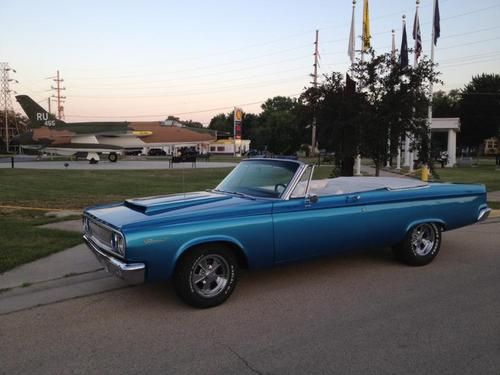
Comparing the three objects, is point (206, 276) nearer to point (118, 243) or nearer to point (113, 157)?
point (118, 243)

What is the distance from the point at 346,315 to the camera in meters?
4.52

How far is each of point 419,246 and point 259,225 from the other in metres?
2.76

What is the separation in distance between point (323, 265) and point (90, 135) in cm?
4114

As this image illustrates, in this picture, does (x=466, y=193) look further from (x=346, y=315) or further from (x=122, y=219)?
(x=122, y=219)

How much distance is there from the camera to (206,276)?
4.75 meters

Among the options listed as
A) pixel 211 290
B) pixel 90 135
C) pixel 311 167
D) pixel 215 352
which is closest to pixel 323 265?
pixel 311 167

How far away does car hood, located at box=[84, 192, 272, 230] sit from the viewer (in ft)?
14.8

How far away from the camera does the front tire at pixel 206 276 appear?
4.57 m

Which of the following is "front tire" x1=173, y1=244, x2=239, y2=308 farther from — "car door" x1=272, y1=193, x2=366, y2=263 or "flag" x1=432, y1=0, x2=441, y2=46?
"flag" x1=432, y1=0, x2=441, y2=46

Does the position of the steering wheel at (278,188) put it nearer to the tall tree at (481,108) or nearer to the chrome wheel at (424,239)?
the chrome wheel at (424,239)

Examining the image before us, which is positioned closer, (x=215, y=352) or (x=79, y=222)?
(x=215, y=352)

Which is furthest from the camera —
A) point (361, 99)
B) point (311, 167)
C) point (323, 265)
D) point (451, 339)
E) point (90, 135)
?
point (90, 135)

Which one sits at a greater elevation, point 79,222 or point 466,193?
point 466,193

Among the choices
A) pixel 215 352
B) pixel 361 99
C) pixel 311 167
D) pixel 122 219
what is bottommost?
pixel 215 352
